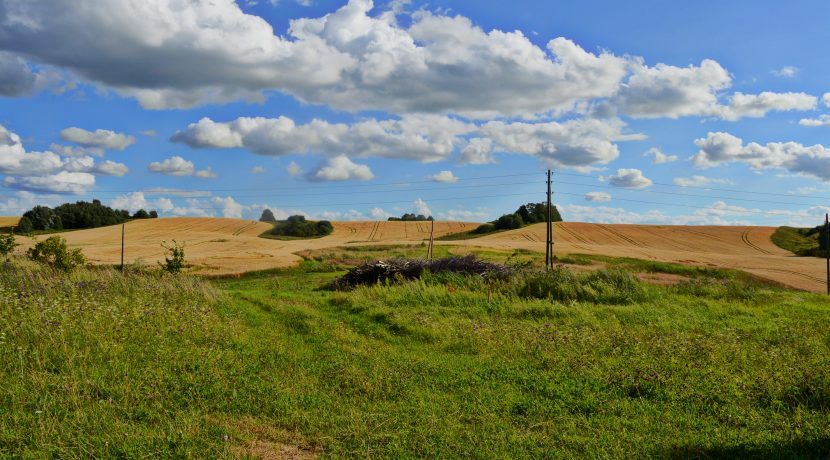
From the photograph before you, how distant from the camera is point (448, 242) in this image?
2357 inches

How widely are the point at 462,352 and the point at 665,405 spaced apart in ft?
12.5

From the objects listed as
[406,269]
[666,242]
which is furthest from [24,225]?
Answer: [666,242]

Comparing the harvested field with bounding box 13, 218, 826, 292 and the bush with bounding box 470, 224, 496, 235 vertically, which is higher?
the bush with bounding box 470, 224, 496, 235

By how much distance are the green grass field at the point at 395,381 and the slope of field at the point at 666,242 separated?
39.3 metres

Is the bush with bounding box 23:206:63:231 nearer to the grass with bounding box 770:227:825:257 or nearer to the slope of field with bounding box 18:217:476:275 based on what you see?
the slope of field with bounding box 18:217:476:275

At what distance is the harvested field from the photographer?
43.3 metres

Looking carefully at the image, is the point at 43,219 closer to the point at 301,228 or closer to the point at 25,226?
the point at 25,226

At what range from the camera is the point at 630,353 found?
981 cm

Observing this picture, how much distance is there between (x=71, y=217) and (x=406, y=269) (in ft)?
257

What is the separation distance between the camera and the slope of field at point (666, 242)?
167 feet

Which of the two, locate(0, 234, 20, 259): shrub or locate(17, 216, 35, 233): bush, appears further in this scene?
locate(17, 216, 35, 233): bush

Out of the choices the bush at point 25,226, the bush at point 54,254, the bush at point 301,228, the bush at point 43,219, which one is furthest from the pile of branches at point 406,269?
the bush at point 43,219

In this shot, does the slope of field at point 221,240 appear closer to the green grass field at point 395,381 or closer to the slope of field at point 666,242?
the slope of field at point 666,242

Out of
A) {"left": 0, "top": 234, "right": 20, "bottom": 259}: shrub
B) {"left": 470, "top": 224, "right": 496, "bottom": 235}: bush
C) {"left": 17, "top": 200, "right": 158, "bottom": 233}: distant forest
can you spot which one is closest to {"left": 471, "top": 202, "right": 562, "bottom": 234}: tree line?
{"left": 470, "top": 224, "right": 496, "bottom": 235}: bush
